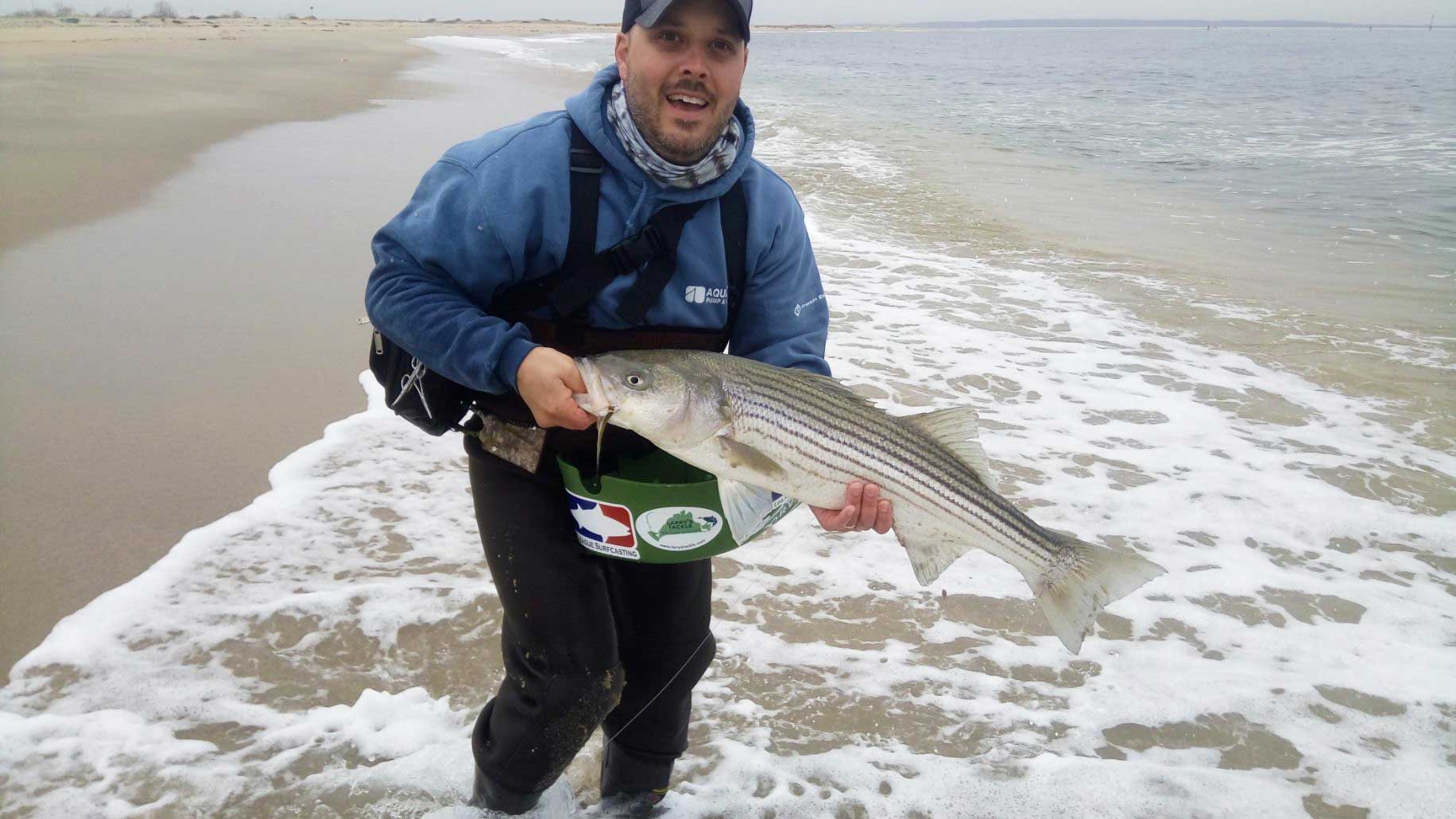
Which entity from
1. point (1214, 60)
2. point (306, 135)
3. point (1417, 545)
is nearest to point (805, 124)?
point (306, 135)

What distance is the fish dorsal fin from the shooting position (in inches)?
124

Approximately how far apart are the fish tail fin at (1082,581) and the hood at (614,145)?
1623 mm

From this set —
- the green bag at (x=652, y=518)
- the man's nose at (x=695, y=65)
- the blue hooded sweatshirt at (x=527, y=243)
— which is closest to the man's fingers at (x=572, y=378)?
the blue hooded sweatshirt at (x=527, y=243)

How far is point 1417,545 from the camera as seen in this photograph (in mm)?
5461

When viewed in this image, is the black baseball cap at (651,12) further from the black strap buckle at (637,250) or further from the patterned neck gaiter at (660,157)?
the black strap buckle at (637,250)

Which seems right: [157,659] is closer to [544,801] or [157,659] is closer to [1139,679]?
[544,801]

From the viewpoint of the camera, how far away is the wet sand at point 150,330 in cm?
470

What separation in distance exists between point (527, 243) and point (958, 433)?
1549 mm

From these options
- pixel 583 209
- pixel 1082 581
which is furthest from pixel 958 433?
pixel 583 209

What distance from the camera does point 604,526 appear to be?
9.41ft

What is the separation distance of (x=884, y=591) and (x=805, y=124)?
2140 centimetres

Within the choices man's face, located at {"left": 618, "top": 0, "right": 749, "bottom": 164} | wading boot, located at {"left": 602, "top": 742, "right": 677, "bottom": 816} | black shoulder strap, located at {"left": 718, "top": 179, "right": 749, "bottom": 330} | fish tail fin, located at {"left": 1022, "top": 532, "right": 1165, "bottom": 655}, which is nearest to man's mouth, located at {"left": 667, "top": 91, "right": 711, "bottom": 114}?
man's face, located at {"left": 618, "top": 0, "right": 749, "bottom": 164}

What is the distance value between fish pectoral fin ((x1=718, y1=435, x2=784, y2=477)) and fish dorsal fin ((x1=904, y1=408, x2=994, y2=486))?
0.57 m

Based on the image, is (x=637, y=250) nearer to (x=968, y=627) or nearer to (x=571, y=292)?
(x=571, y=292)
